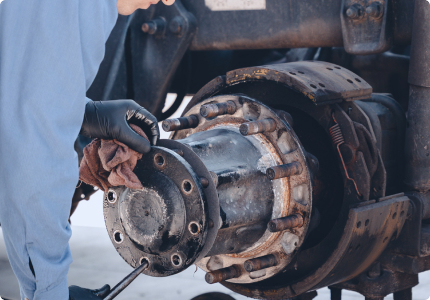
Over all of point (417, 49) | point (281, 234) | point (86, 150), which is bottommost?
point (281, 234)

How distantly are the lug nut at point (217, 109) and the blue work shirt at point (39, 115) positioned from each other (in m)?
0.41

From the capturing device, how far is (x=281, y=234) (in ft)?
6.13

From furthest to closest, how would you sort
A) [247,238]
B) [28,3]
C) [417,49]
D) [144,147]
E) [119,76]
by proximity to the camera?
[119,76]
[417,49]
[247,238]
[144,147]
[28,3]

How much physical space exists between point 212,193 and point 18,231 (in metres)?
Result: 0.48

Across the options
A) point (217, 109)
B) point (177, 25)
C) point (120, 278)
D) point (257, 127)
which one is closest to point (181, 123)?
point (217, 109)

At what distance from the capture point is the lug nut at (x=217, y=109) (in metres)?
1.87

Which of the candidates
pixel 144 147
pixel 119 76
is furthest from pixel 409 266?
pixel 119 76

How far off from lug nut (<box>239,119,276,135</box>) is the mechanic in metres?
0.45

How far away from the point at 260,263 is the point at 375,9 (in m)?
0.88

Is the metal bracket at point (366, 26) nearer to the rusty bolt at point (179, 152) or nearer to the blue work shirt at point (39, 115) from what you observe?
the rusty bolt at point (179, 152)

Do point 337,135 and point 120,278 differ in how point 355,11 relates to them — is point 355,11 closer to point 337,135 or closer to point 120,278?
point 337,135

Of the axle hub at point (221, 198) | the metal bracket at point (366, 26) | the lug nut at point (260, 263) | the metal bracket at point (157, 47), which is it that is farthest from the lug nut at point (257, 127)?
the metal bracket at point (157, 47)

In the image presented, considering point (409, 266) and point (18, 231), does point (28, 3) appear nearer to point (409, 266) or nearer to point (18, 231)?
point (18, 231)

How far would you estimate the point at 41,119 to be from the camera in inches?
59.1
